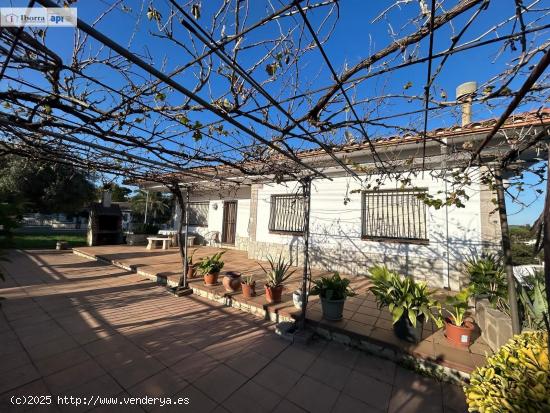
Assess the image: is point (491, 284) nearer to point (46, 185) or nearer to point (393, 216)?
point (393, 216)

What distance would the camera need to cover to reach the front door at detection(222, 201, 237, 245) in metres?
11.2

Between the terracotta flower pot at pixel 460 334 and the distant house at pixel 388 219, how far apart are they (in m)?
1.91

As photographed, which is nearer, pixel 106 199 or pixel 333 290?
pixel 333 290

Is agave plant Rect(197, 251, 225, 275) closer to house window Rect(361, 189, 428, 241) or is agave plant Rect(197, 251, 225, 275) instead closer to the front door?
house window Rect(361, 189, 428, 241)

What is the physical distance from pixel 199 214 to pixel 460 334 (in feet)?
38.0

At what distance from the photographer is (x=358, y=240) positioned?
654 cm

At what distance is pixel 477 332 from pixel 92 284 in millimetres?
7572

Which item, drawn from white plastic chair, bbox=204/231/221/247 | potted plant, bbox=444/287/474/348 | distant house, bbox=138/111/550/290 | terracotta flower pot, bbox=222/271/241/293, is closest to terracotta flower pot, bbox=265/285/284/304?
terracotta flower pot, bbox=222/271/241/293

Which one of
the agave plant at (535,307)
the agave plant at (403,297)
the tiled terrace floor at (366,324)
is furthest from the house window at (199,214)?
the agave plant at (535,307)

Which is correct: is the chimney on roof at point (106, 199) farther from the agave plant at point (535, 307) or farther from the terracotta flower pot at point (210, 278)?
the agave plant at point (535, 307)

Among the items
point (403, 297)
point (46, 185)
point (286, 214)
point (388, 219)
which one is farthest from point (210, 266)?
point (46, 185)

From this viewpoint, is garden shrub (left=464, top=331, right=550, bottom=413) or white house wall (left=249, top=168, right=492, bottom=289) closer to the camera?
garden shrub (left=464, top=331, right=550, bottom=413)

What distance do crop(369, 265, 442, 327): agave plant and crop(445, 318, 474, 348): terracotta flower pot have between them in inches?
8.3

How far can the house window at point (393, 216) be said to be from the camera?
591 cm
